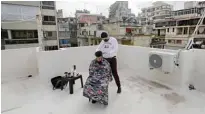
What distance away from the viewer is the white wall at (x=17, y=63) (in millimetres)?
3238

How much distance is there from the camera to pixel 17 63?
338cm

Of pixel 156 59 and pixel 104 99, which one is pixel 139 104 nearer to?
pixel 104 99

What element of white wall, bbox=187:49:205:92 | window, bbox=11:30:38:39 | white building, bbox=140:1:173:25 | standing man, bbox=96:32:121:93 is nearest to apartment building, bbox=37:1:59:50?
window, bbox=11:30:38:39

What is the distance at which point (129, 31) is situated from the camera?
47.9 feet

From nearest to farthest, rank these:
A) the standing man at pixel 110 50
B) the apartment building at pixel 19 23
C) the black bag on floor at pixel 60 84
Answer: the standing man at pixel 110 50
the black bag on floor at pixel 60 84
the apartment building at pixel 19 23

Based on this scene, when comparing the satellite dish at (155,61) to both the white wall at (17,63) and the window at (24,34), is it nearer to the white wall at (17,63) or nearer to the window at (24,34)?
the white wall at (17,63)

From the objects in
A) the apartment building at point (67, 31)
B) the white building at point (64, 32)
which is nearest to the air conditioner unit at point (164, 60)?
the white building at point (64, 32)

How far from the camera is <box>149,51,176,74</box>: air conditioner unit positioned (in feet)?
8.25

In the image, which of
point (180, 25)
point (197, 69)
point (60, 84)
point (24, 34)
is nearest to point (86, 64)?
point (60, 84)

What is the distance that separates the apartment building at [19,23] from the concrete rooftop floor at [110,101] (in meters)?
8.13

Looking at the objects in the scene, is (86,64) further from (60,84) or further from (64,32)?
(64,32)

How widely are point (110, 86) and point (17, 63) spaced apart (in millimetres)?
2410

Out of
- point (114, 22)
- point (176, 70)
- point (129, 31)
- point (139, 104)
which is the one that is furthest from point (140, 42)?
point (139, 104)

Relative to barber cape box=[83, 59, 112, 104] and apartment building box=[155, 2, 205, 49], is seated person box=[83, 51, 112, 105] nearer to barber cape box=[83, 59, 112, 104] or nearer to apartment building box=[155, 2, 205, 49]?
barber cape box=[83, 59, 112, 104]
